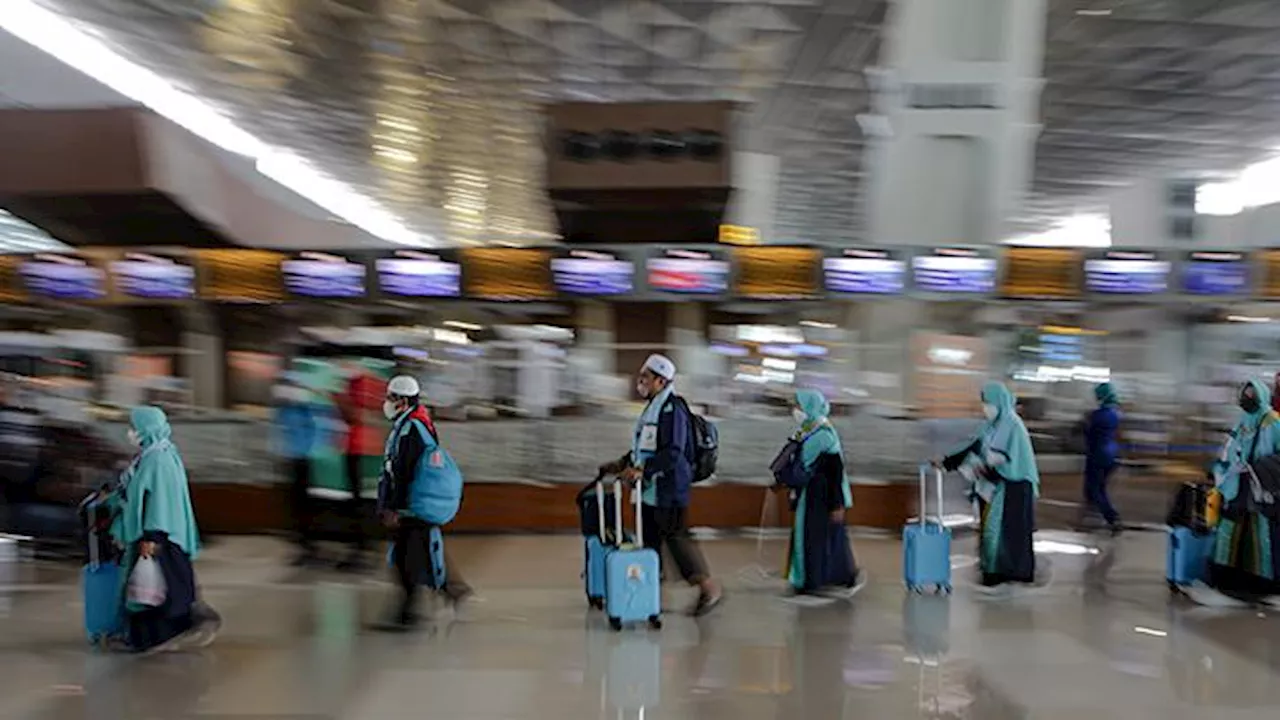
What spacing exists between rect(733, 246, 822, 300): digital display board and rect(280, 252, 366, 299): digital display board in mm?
3727

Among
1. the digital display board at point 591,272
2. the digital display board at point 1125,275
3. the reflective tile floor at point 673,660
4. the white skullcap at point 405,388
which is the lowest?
the reflective tile floor at point 673,660

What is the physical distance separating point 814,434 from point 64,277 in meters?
7.63

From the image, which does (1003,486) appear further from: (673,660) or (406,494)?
(406,494)

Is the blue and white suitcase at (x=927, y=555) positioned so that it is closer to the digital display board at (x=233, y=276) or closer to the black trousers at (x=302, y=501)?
the black trousers at (x=302, y=501)

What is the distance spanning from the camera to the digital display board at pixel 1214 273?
10.6 meters

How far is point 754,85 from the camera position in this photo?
74.3 ft

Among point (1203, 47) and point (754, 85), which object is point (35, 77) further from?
point (1203, 47)

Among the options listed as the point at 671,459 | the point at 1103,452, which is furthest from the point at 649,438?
the point at 1103,452

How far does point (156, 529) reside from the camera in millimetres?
5738

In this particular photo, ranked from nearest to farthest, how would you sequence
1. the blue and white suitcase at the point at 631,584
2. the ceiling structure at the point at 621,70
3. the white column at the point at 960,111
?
the blue and white suitcase at the point at 631,584 < the white column at the point at 960,111 < the ceiling structure at the point at 621,70

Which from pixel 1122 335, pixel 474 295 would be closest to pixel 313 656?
pixel 474 295

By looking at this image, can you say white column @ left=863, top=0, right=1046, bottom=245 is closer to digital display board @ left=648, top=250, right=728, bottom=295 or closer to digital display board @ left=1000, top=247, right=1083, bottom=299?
digital display board @ left=1000, top=247, right=1083, bottom=299

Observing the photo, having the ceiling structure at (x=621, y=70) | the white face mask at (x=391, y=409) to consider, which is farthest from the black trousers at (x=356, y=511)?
the ceiling structure at (x=621, y=70)

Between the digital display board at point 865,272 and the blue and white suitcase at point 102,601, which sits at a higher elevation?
the digital display board at point 865,272
